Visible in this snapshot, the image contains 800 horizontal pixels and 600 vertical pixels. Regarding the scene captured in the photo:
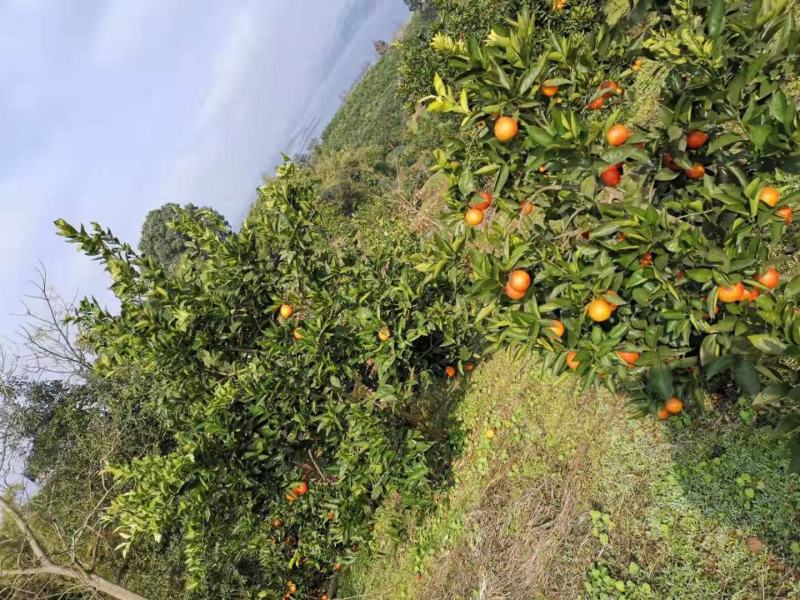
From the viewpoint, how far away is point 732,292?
1905mm

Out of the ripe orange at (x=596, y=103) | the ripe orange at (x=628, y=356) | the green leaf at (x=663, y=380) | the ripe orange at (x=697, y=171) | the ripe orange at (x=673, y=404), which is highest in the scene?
the ripe orange at (x=596, y=103)

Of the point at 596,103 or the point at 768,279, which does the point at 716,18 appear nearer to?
the point at 596,103

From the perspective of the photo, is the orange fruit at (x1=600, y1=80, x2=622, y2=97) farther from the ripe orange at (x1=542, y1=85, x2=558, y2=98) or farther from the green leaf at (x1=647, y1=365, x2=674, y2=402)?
the green leaf at (x1=647, y1=365, x2=674, y2=402)

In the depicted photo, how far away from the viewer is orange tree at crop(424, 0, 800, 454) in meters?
1.88

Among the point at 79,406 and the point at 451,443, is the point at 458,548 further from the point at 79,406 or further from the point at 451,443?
the point at 79,406

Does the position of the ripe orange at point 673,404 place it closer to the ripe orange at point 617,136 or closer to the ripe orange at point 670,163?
the ripe orange at point 670,163

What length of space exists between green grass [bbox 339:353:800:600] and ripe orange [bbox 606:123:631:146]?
7.24ft

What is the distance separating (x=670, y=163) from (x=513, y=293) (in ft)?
3.34

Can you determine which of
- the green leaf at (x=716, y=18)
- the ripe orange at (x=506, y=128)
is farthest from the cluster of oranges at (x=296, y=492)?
the green leaf at (x=716, y=18)

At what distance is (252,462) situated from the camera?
4188 mm

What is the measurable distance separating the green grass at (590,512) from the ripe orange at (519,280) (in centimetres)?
200

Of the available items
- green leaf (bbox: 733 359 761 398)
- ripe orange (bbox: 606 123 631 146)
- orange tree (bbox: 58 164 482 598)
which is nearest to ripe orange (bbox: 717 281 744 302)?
green leaf (bbox: 733 359 761 398)

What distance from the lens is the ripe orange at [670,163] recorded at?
7.38 feet

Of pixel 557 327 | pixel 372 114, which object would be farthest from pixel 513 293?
pixel 372 114
